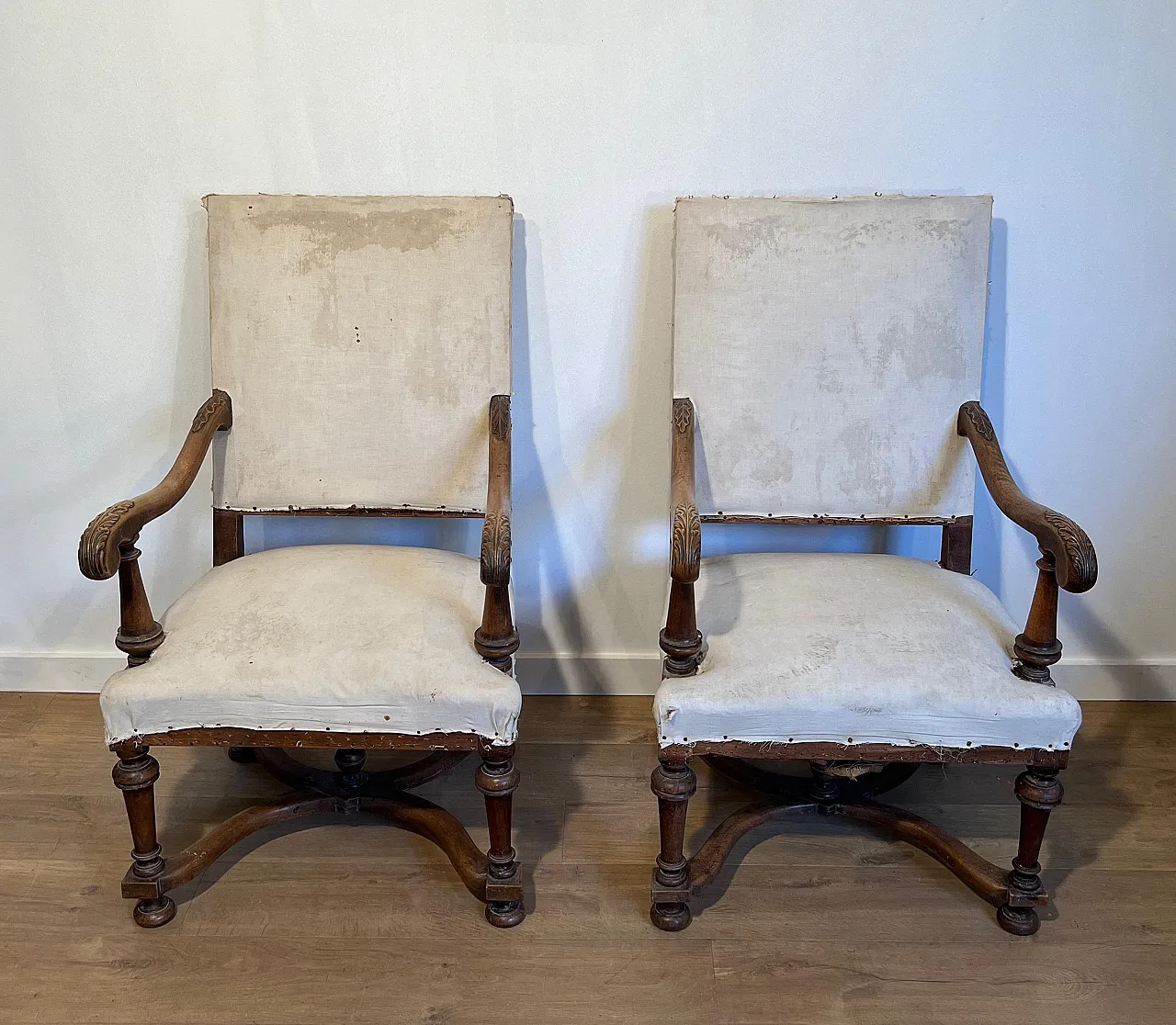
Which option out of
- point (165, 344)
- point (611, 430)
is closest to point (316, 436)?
point (165, 344)

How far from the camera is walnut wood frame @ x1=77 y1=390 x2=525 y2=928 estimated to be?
1630 mm

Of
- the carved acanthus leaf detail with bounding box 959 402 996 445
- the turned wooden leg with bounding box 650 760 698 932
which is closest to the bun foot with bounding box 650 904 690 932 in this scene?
the turned wooden leg with bounding box 650 760 698 932

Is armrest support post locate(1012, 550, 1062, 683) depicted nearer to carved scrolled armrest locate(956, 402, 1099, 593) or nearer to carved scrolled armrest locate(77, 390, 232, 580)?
carved scrolled armrest locate(956, 402, 1099, 593)

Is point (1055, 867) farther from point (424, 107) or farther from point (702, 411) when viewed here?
point (424, 107)

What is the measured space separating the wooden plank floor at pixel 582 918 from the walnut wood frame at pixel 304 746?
0.20ft

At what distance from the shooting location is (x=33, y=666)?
2.44 metres

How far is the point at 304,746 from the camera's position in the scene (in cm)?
163

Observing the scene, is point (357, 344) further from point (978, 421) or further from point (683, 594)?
point (978, 421)

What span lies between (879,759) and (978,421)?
2.20ft

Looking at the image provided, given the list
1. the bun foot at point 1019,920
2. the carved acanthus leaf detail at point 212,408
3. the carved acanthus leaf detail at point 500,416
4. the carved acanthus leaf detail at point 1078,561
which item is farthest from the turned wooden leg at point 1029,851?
the carved acanthus leaf detail at point 212,408

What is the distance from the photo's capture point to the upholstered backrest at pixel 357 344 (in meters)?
1.96

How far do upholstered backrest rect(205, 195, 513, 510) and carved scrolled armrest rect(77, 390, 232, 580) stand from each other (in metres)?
0.05

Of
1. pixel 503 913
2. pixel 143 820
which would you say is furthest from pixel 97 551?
pixel 503 913

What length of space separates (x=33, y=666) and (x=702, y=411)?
1.67 metres
